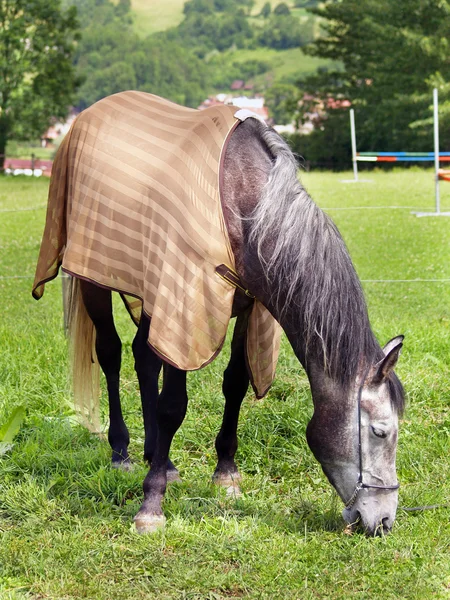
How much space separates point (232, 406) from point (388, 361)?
0.96 m

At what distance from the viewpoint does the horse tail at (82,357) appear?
155 inches

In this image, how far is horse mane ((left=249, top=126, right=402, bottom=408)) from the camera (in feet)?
9.30

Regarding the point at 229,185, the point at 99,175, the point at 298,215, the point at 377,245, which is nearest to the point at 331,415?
the point at 298,215

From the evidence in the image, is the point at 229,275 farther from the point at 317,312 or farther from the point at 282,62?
the point at 282,62

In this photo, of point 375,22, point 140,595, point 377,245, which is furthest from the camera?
point 375,22

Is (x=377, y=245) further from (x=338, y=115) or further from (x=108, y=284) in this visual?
Result: (x=338, y=115)

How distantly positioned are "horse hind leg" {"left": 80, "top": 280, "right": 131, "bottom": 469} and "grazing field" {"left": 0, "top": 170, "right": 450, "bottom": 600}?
0.26 ft

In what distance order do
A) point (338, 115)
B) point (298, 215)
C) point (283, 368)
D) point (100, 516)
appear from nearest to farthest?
point (298, 215), point (100, 516), point (283, 368), point (338, 115)

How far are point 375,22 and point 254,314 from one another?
30.1 metres

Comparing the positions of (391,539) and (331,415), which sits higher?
(331,415)

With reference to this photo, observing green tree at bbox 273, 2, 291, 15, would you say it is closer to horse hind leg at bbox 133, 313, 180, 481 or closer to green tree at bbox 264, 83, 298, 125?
green tree at bbox 264, 83, 298, 125

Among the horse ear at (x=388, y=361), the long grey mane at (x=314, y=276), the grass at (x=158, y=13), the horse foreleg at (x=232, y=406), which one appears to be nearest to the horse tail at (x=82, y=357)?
the horse foreleg at (x=232, y=406)

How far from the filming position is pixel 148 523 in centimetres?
314

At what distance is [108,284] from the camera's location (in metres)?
3.29
